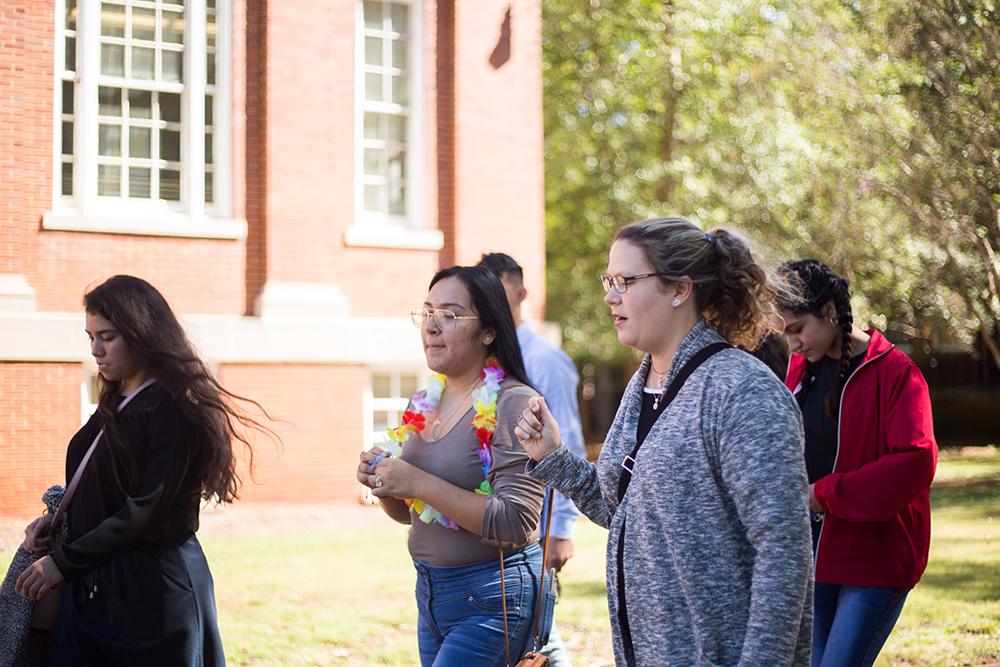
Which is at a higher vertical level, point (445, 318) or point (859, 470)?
point (445, 318)

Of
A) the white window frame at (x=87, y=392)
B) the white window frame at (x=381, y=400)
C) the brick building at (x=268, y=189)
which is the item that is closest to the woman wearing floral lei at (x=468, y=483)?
the brick building at (x=268, y=189)

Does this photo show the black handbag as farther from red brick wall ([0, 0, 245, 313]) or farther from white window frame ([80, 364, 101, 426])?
red brick wall ([0, 0, 245, 313])

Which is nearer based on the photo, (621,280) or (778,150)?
(621,280)

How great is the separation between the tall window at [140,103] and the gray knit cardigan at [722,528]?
492 inches

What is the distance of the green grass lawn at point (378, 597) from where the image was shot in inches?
322

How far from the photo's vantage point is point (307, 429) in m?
15.1

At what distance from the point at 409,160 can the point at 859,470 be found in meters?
12.5

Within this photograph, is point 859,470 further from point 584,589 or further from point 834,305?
point 584,589

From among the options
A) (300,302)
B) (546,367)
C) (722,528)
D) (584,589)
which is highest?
(300,302)

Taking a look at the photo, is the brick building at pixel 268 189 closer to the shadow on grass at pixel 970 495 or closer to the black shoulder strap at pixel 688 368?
the shadow on grass at pixel 970 495

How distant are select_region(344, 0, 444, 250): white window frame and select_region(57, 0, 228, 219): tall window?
1923 mm

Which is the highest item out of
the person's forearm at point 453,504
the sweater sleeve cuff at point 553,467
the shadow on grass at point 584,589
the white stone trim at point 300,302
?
the white stone trim at point 300,302

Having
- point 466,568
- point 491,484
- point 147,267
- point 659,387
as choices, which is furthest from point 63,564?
point 147,267

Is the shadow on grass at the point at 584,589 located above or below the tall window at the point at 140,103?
below
